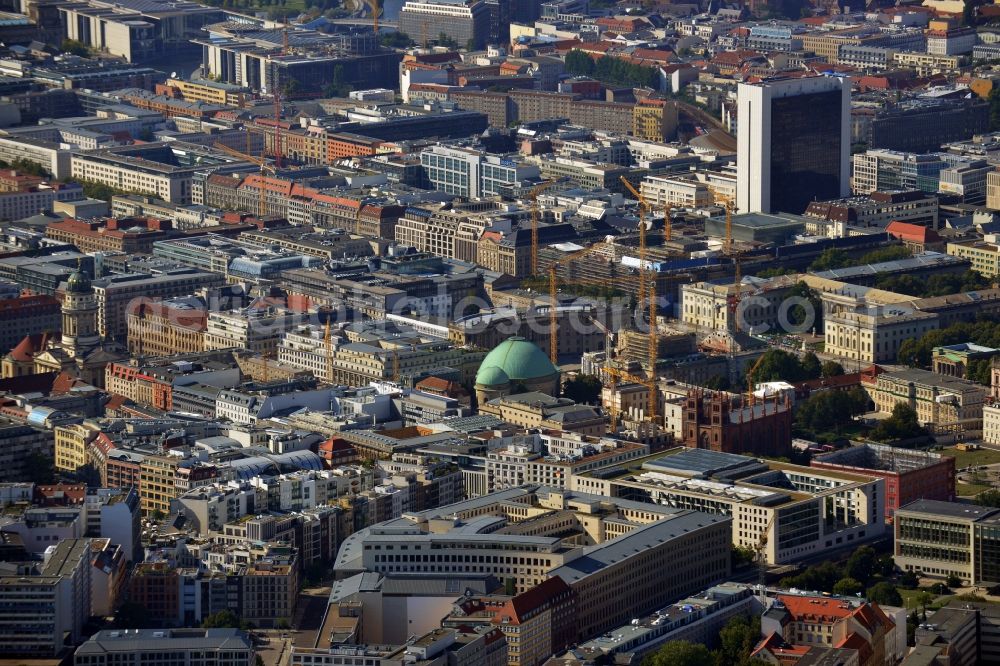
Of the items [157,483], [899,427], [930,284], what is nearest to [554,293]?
[930,284]

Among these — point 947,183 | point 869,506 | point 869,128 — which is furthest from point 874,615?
point 869,128

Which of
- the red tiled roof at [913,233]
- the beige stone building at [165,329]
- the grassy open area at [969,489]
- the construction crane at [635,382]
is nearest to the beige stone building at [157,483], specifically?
the construction crane at [635,382]

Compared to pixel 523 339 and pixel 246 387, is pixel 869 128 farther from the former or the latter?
pixel 246 387

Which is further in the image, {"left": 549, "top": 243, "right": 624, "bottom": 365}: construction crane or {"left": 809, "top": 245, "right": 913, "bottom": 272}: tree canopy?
{"left": 809, "top": 245, "right": 913, "bottom": 272}: tree canopy

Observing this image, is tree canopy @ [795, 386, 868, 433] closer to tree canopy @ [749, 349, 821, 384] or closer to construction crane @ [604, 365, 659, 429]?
tree canopy @ [749, 349, 821, 384]

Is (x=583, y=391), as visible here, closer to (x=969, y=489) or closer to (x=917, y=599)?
(x=969, y=489)

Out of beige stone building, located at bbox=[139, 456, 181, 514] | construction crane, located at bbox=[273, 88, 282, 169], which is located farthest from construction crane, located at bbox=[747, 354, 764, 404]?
construction crane, located at bbox=[273, 88, 282, 169]

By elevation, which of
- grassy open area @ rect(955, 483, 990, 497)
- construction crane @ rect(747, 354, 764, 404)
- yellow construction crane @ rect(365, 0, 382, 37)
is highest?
yellow construction crane @ rect(365, 0, 382, 37)
